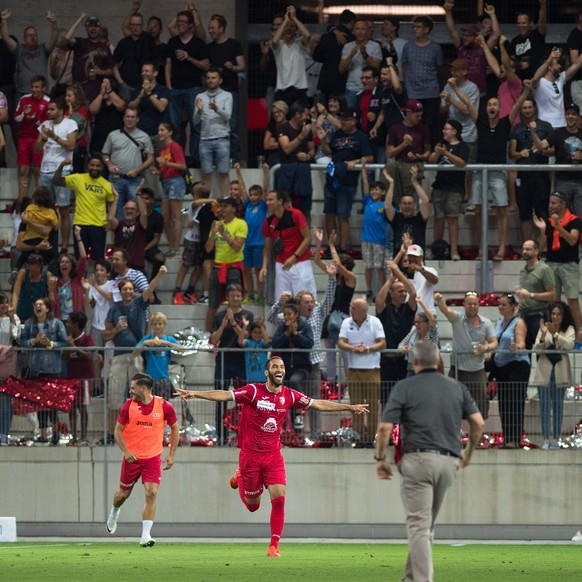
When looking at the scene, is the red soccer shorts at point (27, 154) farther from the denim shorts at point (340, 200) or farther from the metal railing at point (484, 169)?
the denim shorts at point (340, 200)

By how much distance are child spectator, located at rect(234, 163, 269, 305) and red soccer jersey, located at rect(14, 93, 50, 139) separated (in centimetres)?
409

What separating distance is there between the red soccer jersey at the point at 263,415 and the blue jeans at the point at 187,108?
9.34 metres

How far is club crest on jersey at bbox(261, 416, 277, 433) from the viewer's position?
631 inches

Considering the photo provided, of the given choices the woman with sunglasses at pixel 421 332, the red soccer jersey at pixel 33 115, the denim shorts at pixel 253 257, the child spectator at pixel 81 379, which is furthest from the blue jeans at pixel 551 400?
the red soccer jersey at pixel 33 115

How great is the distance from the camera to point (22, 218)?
22641 millimetres

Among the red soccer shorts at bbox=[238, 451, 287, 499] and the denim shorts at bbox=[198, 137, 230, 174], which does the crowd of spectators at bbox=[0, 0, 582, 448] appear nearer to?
the denim shorts at bbox=[198, 137, 230, 174]

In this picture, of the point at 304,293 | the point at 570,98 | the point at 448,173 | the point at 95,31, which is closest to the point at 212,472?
the point at 304,293

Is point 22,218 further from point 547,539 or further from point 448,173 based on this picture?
point 547,539

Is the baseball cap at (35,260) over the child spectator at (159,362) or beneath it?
over

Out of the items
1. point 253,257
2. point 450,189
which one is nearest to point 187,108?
point 253,257

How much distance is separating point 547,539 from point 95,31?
11.6 m

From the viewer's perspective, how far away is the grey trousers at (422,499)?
11.0 metres

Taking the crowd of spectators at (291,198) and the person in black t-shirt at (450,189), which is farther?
the person in black t-shirt at (450,189)

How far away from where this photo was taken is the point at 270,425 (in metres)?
16.0
